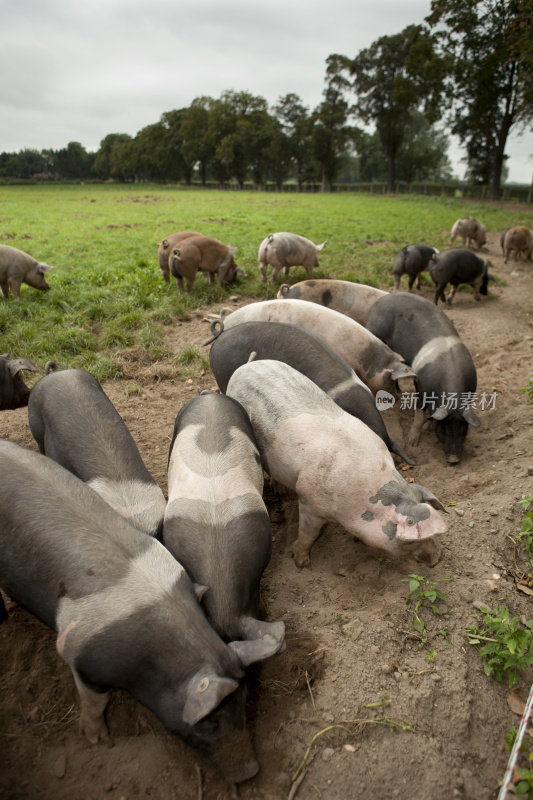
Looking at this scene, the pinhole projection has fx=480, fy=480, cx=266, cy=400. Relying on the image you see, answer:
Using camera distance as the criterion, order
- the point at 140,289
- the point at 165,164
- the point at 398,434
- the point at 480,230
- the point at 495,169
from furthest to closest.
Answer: the point at 165,164
the point at 495,169
the point at 480,230
the point at 140,289
the point at 398,434

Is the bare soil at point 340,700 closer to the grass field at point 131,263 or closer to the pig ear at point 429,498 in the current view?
the pig ear at point 429,498

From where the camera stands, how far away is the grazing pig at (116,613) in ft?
7.26

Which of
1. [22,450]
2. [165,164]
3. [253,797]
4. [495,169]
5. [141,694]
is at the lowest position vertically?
[253,797]

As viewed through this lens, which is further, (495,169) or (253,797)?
(495,169)

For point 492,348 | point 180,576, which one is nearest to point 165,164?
point 492,348

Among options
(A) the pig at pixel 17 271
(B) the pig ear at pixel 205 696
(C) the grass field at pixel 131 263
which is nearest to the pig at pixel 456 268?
(C) the grass field at pixel 131 263

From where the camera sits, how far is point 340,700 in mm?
2549

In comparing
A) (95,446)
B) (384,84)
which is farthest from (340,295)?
(384,84)

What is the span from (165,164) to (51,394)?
69126mm

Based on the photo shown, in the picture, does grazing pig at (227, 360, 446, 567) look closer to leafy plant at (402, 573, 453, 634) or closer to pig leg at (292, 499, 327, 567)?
pig leg at (292, 499, 327, 567)

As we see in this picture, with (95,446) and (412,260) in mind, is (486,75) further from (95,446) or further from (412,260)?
(95,446)

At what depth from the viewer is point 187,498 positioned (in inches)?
119

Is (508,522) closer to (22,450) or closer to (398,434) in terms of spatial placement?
(398,434)

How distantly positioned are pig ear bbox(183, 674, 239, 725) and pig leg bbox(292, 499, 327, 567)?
5.02 ft
